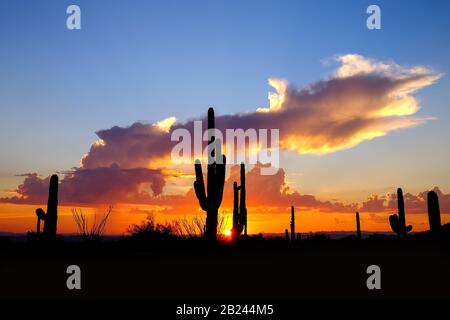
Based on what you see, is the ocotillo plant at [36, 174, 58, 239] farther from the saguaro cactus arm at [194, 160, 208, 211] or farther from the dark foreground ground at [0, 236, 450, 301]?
the saguaro cactus arm at [194, 160, 208, 211]

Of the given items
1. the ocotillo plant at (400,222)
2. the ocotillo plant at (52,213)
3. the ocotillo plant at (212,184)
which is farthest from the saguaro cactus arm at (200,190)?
the ocotillo plant at (400,222)

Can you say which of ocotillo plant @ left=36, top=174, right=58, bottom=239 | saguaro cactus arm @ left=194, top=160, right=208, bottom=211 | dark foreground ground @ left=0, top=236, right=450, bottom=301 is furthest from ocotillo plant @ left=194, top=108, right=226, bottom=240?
ocotillo plant @ left=36, top=174, right=58, bottom=239

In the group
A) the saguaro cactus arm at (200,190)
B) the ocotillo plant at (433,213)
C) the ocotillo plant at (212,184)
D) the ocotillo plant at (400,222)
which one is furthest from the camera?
the ocotillo plant at (400,222)

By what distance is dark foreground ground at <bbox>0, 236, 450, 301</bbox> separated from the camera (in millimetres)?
8539

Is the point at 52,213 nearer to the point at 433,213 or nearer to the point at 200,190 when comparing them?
the point at 200,190

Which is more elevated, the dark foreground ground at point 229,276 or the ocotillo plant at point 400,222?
the ocotillo plant at point 400,222

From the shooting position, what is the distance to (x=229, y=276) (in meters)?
10.0

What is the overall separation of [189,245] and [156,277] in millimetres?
7617

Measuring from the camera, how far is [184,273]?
1038 centimetres

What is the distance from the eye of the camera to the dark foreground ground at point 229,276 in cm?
854

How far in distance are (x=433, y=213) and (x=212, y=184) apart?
8420 millimetres

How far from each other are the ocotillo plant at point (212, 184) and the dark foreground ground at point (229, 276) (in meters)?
3.22

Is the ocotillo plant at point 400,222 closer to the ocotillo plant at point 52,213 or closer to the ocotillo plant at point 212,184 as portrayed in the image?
the ocotillo plant at point 212,184
